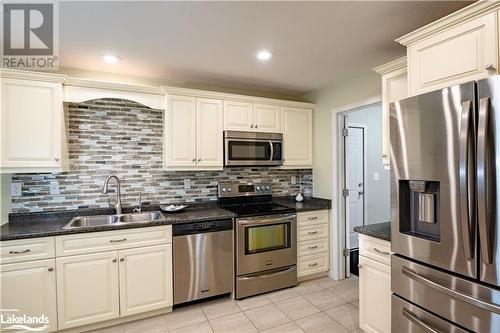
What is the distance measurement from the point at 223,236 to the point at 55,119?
75.2 inches

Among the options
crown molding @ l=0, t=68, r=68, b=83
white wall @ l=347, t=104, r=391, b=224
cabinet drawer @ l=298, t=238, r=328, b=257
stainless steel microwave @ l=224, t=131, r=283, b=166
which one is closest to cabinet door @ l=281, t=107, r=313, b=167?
stainless steel microwave @ l=224, t=131, r=283, b=166

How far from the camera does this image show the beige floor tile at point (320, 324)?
7.59ft

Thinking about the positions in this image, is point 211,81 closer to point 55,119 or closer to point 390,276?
point 55,119

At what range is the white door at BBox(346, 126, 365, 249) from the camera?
4.18m

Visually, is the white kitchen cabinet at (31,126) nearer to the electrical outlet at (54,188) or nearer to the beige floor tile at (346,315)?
the electrical outlet at (54,188)

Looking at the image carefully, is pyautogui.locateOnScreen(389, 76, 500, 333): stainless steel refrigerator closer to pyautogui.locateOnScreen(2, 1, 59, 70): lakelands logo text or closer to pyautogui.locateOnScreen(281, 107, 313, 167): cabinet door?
pyautogui.locateOnScreen(281, 107, 313, 167): cabinet door

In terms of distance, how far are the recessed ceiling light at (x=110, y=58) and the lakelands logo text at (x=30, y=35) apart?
0.37 meters

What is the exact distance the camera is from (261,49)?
7.66ft

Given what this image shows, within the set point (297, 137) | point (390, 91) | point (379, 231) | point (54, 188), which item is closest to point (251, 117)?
point (297, 137)

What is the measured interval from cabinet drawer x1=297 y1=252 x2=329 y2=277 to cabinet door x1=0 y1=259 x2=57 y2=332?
245 centimetres

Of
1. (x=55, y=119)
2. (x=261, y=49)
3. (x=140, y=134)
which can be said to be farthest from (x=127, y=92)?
(x=261, y=49)

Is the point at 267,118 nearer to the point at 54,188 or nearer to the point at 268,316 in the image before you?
the point at 268,316

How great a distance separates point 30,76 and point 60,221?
1.32 meters

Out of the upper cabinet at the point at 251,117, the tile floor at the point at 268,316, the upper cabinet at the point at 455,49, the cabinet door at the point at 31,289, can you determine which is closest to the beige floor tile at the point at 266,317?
the tile floor at the point at 268,316
